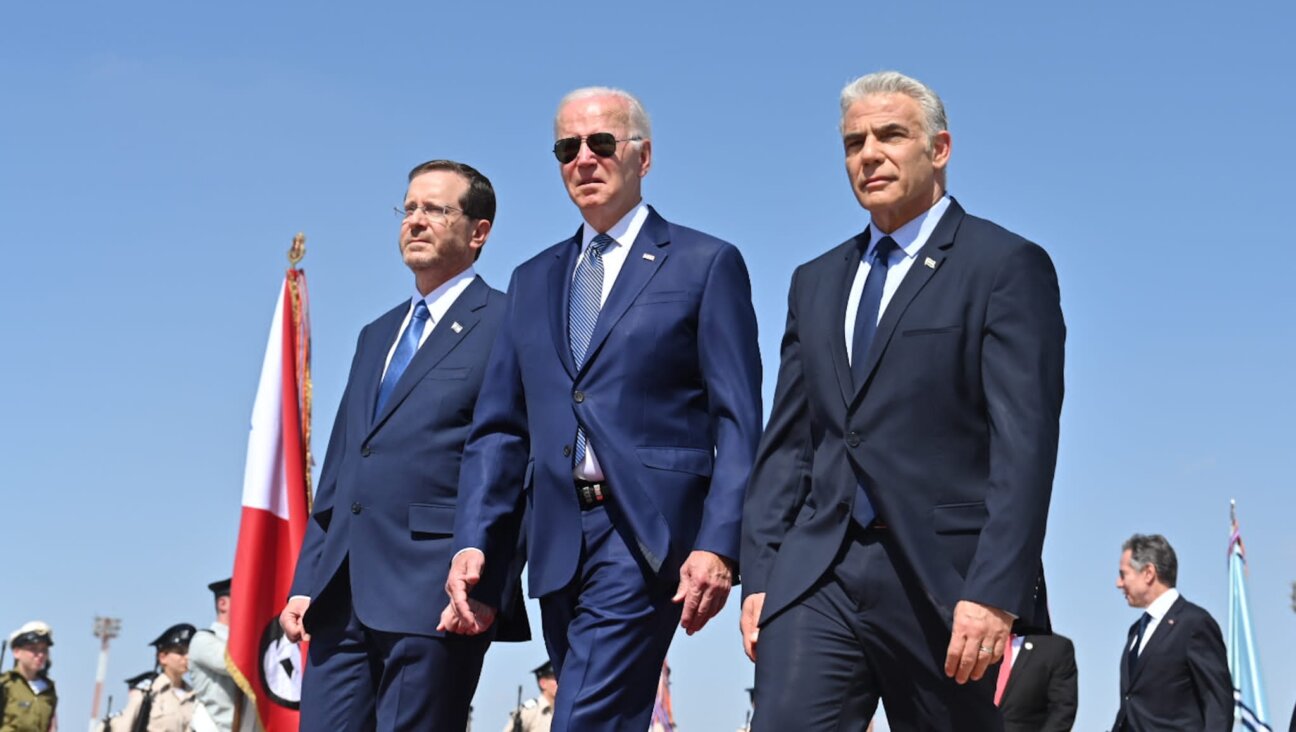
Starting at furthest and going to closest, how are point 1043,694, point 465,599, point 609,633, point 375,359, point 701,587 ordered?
point 1043,694, point 375,359, point 465,599, point 609,633, point 701,587

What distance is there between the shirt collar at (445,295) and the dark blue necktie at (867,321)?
7.61 ft

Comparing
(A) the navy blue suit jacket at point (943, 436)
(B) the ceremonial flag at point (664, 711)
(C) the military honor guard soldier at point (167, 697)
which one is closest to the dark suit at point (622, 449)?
(A) the navy blue suit jacket at point (943, 436)

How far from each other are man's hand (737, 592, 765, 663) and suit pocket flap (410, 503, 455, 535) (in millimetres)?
1750

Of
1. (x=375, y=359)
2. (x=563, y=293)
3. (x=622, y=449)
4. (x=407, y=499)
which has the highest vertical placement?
(x=563, y=293)

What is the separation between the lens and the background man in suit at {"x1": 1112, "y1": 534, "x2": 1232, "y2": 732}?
1050 cm

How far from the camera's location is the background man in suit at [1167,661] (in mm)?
10500

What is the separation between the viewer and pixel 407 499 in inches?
234

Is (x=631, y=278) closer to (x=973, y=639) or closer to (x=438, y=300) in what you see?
(x=438, y=300)

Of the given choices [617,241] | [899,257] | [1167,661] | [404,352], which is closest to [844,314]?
[899,257]

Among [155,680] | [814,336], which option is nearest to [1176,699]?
[814,336]

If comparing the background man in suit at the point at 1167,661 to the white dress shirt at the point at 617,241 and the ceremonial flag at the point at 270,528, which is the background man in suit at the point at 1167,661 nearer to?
the ceremonial flag at the point at 270,528

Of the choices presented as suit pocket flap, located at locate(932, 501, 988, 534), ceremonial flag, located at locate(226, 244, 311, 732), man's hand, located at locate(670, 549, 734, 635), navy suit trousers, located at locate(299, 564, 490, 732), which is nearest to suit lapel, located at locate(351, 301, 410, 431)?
navy suit trousers, located at locate(299, 564, 490, 732)

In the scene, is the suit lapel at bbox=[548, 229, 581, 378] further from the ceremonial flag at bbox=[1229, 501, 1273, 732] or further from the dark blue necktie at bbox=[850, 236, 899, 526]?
the ceremonial flag at bbox=[1229, 501, 1273, 732]

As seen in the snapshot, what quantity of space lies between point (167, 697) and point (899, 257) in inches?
550
